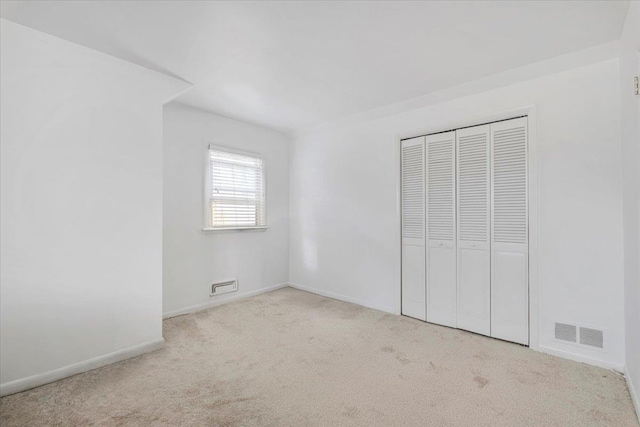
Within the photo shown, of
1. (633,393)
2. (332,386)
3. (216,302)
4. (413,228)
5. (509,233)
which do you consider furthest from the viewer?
(216,302)

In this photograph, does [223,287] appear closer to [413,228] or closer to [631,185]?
[413,228]

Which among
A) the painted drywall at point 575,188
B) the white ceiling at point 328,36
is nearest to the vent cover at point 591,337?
the painted drywall at point 575,188

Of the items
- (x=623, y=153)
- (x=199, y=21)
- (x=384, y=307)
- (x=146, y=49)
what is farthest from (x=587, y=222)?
(x=146, y=49)

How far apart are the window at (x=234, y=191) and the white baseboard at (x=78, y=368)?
158cm

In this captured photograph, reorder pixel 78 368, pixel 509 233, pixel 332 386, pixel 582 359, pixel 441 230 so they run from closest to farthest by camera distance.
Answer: pixel 332 386 → pixel 78 368 → pixel 582 359 → pixel 509 233 → pixel 441 230

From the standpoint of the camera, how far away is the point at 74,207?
223cm

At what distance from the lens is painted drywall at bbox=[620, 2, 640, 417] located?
1738 mm

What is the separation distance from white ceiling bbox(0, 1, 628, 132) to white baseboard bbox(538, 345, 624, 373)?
2472 millimetres

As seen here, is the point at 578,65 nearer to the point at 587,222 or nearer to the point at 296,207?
the point at 587,222

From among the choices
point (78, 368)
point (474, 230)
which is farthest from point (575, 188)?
point (78, 368)

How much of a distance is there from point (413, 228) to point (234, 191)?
2.47 metres

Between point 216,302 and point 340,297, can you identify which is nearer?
point 216,302

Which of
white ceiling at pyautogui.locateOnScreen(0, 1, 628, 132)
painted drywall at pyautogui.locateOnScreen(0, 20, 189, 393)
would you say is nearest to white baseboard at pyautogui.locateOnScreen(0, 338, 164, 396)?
painted drywall at pyautogui.locateOnScreen(0, 20, 189, 393)

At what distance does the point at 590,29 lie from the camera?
2.06 meters
